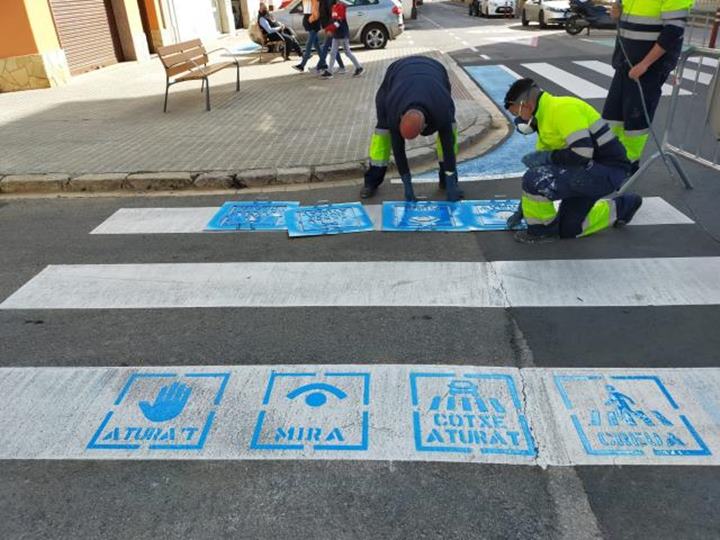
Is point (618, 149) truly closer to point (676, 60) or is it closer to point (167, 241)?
point (676, 60)

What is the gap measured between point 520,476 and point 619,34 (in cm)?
439

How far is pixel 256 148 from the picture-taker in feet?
24.0

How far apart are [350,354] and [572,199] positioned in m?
2.34

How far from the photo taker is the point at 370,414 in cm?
283

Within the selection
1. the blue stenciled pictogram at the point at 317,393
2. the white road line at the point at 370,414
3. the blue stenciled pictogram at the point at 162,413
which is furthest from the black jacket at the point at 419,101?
the blue stenciled pictogram at the point at 162,413

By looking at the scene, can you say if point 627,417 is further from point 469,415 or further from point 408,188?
point 408,188

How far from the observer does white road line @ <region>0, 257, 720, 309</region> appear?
380 cm

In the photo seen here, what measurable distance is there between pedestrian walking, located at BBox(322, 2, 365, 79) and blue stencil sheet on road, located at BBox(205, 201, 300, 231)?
24.2ft

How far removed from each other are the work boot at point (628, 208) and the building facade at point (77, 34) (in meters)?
12.2

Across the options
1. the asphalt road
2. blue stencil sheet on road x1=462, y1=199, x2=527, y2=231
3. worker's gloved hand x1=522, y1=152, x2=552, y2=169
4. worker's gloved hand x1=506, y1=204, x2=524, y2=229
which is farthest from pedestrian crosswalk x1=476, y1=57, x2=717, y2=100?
worker's gloved hand x1=506, y1=204, x2=524, y2=229

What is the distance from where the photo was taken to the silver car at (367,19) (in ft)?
55.5

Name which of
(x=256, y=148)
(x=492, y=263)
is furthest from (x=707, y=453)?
(x=256, y=148)

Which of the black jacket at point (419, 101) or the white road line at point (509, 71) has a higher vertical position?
the black jacket at point (419, 101)

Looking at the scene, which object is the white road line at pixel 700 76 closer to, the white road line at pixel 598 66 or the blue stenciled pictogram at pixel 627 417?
the white road line at pixel 598 66
